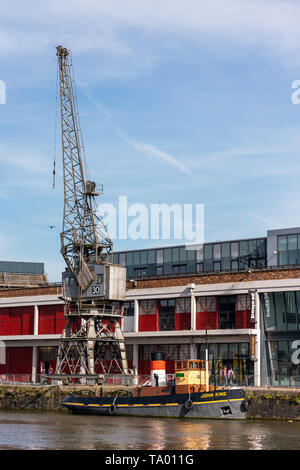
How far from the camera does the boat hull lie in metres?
53.7

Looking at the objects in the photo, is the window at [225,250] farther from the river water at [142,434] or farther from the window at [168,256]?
the river water at [142,434]

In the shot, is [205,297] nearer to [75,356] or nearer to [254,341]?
[254,341]

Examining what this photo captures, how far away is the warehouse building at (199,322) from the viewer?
225 feet

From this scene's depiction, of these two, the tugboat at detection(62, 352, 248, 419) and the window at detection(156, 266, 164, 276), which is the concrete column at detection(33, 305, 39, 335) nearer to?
the tugboat at detection(62, 352, 248, 419)

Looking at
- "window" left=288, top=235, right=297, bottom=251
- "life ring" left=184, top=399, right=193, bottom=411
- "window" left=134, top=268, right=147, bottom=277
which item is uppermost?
"window" left=288, top=235, right=297, bottom=251

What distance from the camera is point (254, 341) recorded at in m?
68.8

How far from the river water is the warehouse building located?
8.22 m

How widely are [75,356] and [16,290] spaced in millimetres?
12813

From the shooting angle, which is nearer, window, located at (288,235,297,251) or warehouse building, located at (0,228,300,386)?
warehouse building, located at (0,228,300,386)

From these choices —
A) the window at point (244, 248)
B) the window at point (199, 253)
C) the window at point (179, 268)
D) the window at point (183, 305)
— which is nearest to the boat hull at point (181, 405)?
the window at point (183, 305)

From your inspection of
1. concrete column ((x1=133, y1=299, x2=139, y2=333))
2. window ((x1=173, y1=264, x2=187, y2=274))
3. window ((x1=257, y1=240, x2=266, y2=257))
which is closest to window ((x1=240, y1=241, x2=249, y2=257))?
window ((x1=257, y1=240, x2=266, y2=257))

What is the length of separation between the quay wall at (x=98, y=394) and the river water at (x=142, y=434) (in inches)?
55.9
